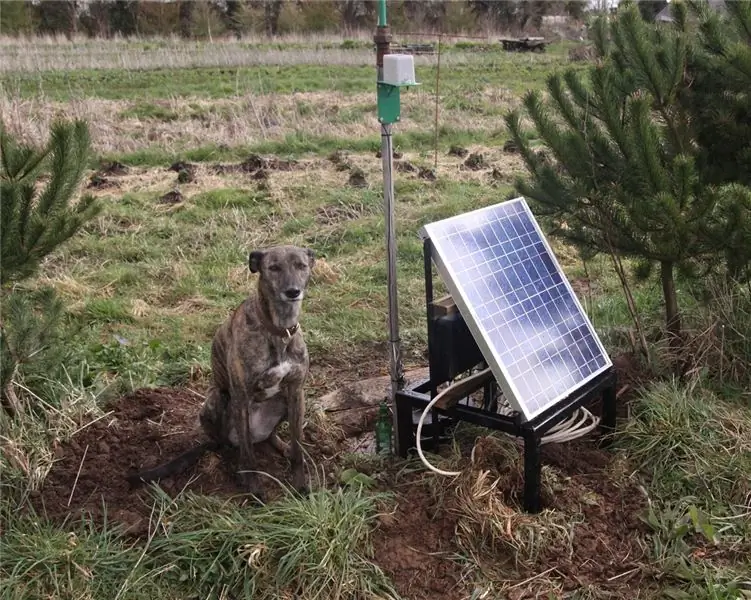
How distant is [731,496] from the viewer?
3.62 m

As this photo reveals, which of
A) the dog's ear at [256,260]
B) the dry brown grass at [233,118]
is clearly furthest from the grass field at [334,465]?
the dry brown grass at [233,118]

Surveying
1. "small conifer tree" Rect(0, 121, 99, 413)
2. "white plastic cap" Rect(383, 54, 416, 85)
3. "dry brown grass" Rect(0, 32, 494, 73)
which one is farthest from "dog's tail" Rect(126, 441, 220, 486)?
"dry brown grass" Rect(0, 32, 494, 73)

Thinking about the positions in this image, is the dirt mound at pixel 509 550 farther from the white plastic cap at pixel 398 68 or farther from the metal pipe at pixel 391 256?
the white plastic cap at pixel 398 68

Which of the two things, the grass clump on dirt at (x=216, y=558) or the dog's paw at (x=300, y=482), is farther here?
the dog's paw at (x=300, y=482)

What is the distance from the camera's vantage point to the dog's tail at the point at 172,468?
3.72m

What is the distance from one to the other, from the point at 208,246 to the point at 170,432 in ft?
13.5

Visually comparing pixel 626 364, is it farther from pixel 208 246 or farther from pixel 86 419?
pixel 208 246

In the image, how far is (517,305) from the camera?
11.9 feet

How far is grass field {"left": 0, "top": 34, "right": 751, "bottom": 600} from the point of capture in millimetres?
3145

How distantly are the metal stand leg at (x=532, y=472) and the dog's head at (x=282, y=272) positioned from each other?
1.23 m

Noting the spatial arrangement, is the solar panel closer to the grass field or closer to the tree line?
the grass field

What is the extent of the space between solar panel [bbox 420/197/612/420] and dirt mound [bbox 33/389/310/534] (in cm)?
136

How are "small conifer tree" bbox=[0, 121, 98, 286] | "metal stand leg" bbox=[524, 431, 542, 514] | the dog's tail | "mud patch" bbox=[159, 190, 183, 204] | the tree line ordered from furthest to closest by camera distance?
the tree line, "mud patch" bbox=[159, 190, 183, 204], the dog's tail, "small conifer tree" bbox=[0, 121, 98, 286], "metal stand leg" bbox=[524, 431, 542, 514]

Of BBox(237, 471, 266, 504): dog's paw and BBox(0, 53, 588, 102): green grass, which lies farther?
BBox(0, 53, 588, 102): green grass
